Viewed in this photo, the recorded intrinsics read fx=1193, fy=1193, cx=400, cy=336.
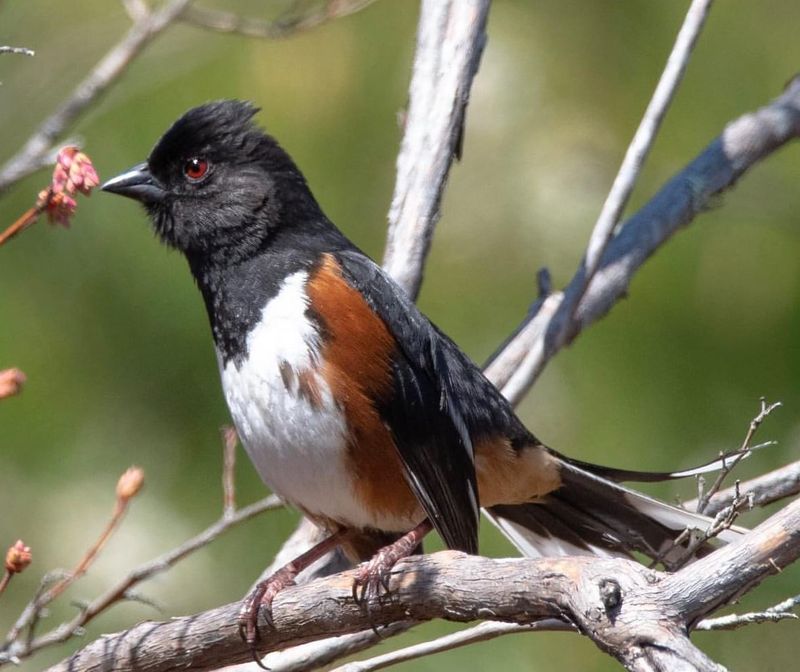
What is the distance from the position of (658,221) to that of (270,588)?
5.87 ft

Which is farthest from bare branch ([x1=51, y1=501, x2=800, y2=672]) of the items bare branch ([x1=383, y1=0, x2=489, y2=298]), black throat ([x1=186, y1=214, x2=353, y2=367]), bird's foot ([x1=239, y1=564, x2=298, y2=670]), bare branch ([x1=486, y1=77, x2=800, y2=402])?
bare branch ([x1=383, y1=0, x2=489, y2=298])

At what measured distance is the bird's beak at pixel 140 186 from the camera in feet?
11.3

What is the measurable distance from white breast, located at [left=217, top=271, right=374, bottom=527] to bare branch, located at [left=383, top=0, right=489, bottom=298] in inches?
23.0

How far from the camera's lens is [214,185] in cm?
344

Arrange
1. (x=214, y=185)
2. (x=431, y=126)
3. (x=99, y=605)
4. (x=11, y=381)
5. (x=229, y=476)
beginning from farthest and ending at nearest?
(x=431, y=126)
(x=214, y=185)
(x=229, y=476)
(x=99, y=605)
(x=11, y=381)

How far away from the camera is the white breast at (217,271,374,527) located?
9.79ft

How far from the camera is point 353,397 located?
9.91 feet

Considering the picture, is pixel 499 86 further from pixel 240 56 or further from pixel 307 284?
pixel 307 284

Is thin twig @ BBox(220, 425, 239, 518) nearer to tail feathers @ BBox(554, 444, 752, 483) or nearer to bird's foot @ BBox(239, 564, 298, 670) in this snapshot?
bird's foot @ BBox(239, 564, 298, 670)

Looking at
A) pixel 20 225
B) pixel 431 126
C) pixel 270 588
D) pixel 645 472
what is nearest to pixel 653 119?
pixel 431 126

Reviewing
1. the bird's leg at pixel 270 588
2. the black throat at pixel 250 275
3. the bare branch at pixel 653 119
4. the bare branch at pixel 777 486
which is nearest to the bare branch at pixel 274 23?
the black throat at pixel 250 275

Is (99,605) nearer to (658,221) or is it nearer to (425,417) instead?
(425,417)

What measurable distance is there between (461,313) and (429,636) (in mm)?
1264

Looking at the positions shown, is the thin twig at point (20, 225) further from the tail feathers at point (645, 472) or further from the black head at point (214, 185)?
the tail feathers at point (645, 472)
